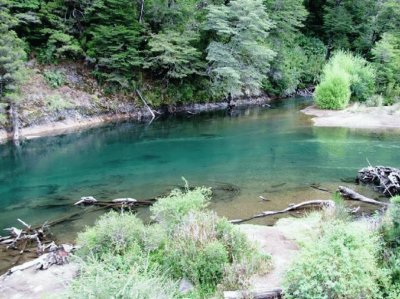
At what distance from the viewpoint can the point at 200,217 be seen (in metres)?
8.23

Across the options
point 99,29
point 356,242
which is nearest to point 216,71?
point 99,29

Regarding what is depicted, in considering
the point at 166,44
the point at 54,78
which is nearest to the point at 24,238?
the point at 54,78

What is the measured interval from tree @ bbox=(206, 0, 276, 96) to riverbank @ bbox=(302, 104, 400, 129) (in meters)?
6.15

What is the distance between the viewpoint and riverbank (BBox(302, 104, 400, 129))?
85.9 feet

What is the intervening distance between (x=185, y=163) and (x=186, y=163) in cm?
5

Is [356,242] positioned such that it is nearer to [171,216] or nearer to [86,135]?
[171,216]

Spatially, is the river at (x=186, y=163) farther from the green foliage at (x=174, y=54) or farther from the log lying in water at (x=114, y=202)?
the green foliage at (x=174, y=54)

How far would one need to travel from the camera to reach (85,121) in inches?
1110

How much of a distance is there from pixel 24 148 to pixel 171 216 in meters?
16.0

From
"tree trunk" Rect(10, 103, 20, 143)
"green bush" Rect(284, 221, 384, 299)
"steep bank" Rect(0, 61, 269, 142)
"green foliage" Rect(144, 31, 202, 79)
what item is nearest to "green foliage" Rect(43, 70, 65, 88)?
"steep bank" Rect(0, 61, 269, 142)

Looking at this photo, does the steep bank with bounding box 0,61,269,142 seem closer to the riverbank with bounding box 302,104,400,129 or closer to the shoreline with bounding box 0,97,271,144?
the shoreline with bounding box 0,97,271,144

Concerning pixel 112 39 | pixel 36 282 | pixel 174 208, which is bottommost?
pixel 36 282

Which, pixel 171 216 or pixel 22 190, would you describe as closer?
pixel 171 216

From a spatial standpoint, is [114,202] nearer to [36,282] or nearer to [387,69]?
[36,282]
